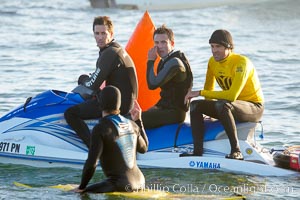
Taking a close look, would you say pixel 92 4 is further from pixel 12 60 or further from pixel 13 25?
pixel 12 60

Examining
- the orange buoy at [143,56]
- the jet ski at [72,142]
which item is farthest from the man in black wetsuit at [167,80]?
the orange buoy at [143,56]

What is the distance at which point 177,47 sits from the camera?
21.8 m

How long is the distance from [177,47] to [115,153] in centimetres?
1395

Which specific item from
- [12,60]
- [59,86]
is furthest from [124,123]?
[12,60]

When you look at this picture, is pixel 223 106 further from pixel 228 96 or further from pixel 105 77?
pixel 105 77

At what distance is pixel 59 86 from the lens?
1653cm

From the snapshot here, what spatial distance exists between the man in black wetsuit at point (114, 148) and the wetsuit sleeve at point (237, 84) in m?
1.47

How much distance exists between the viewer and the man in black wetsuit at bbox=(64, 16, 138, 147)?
941 cm

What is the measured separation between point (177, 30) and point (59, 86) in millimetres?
9386

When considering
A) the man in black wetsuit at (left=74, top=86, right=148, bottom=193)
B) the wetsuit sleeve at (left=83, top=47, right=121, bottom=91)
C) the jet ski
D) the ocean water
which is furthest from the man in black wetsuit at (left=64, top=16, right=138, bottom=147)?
the man in black wetsuit at (left=74, top=86, right=148, bottom=193)

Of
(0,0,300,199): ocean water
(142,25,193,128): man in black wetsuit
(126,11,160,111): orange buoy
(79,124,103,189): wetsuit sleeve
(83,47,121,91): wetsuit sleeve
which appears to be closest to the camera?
(79,124,103,189): wetsuit sleeve

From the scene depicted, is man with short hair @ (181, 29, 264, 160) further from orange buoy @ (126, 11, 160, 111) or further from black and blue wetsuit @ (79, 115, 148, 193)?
black and blue wetsuit @ (79, 115, 148, 193)

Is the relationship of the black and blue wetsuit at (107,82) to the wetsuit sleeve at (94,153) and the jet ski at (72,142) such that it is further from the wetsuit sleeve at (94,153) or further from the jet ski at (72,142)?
the wetsuit sleeve at (94,153)

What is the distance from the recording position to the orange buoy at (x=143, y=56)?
10.7m
